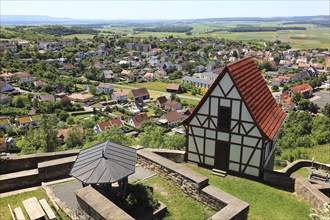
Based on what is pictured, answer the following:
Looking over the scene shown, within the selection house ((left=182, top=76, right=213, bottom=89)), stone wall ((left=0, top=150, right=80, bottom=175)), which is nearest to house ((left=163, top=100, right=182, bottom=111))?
house ((left=182, top=76, right=213, bottom=89))

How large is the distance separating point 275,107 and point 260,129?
4.27 m

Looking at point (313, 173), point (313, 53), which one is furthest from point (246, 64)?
point (313, 53)

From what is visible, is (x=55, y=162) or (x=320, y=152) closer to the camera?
(x=55, y=162)

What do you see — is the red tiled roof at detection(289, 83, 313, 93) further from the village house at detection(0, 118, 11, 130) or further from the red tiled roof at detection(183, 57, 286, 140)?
the red tiled roof at detection(183, 57, 286, 140)

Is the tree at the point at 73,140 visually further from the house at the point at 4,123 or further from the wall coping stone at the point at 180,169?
the wall coping stone at the point at 180,169

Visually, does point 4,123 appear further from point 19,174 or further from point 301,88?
point 301,88

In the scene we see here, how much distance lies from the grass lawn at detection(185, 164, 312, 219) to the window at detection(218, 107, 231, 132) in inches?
104

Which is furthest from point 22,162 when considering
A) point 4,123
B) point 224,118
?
point 4,123

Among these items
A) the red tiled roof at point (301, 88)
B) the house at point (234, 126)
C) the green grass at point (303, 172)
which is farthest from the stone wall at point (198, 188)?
the red tiled roof at point (301, 88)

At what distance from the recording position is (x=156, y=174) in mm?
13695

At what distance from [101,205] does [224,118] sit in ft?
28.9

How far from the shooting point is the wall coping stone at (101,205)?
845 centimetres

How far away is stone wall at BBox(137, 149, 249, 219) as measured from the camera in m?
9.70

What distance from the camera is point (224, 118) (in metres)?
15.7
